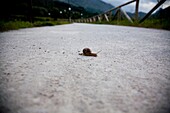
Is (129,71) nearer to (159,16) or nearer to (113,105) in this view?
(113,105)

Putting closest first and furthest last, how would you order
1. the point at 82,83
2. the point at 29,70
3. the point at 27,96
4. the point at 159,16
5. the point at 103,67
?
the point at 27,96 → the point at 82,83 → the point at 29,70 → the point at 103,67 → the point at 159,16

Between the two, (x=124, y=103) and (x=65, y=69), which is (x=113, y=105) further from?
(x=65, y=69)

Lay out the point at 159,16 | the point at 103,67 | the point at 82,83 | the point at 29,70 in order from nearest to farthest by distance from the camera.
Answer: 1. the point at 82,83
2. the point at 29,70
3. the point at 103,67
4. the point at 159,16

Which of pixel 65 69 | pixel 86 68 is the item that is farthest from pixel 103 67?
pixel 65 69

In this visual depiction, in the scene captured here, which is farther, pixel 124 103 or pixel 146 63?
pixel 146 63

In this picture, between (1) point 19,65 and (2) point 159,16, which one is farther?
(2) point 159,16

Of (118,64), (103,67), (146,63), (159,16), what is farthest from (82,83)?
(159,16)

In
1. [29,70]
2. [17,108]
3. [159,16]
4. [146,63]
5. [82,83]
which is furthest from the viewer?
[159,16]

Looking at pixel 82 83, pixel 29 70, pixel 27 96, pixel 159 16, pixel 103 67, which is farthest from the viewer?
pixel 159 16

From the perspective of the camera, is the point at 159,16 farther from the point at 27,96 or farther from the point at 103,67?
the point at 27,96
